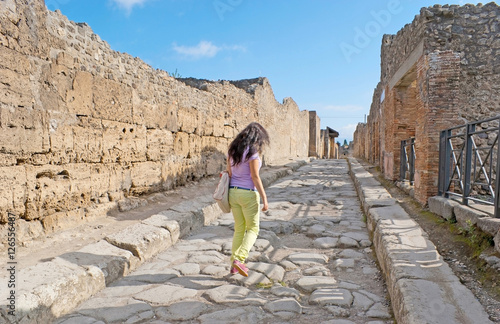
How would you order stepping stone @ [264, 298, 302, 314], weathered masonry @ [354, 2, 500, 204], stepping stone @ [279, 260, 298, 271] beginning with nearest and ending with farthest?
stepping stone @ [264, 298, 302, 314] < stepping stone @ [279, 260, 298, 271] < weathered masonry @ [354, 2, 500, 204]

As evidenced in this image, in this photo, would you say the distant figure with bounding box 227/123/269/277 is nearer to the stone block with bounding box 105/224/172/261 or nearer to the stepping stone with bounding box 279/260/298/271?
→ the stepping stone with bounding box 279/260/298/271

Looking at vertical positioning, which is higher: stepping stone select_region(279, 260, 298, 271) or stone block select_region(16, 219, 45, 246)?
stone block select_region(16, 219, 45, 246)

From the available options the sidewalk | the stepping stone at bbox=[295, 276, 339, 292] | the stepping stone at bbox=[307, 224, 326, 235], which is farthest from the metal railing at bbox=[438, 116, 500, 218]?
the stepping stone at bbox=[295, 276, 339, 292]

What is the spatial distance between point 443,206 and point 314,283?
271cm

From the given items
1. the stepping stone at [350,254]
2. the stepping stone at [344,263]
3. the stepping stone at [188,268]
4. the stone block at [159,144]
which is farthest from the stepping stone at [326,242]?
the stone block at [159,144]

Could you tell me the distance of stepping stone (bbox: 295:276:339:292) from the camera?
120 inches

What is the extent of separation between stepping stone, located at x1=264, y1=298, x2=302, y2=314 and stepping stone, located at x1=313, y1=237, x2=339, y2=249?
1.65m

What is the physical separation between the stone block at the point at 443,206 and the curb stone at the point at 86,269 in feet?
11.8

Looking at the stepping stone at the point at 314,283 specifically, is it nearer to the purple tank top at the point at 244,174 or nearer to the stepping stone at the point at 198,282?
the stepping stone at the point at 198,282

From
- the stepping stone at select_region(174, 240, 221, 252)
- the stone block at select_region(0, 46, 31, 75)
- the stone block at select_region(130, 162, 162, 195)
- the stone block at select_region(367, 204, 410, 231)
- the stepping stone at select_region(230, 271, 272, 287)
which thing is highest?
the stone block at select_region(0, 46, 31, 75)

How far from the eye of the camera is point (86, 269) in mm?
2928

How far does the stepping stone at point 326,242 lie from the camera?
170 inches

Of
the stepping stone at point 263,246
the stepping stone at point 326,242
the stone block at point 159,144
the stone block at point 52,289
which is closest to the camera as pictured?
the stone block at point 52,289

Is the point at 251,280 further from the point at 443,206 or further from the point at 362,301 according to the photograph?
the point at 443,206
